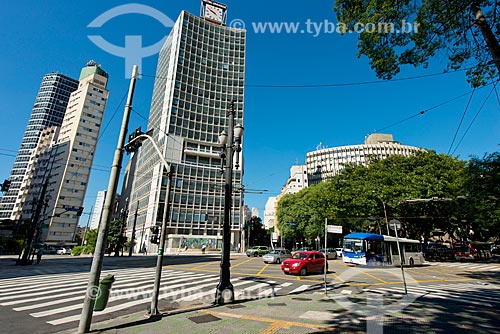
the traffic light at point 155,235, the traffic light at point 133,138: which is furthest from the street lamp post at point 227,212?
the traffic light at point 133,138

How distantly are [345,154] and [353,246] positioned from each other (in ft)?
299

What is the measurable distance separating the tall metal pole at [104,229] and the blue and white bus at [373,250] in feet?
74.3

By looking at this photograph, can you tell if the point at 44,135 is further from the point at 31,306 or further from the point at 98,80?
the point at 31,306

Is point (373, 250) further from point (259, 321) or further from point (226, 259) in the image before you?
point (259, 321)

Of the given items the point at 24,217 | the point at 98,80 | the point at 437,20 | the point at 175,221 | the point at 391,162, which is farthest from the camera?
the point at 98,80

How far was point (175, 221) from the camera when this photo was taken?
2282 inches

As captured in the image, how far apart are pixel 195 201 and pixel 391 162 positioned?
42.5 m

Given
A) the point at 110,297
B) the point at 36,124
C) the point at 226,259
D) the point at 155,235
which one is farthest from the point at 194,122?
the point at 36,124

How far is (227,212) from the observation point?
30.6 feet

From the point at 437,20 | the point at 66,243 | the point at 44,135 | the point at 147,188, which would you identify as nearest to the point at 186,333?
the point at 437,20

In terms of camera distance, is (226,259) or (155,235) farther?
(226,259)

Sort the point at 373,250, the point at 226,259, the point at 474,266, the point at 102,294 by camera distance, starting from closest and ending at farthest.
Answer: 1. the point at 102,294
2. the point at 226,259
3. the point at 373,250
4. the point at 474,266

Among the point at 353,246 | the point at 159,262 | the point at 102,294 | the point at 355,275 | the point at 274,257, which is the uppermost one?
the point at 353,246

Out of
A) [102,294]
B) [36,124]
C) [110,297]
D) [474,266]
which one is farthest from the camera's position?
[36,124]
